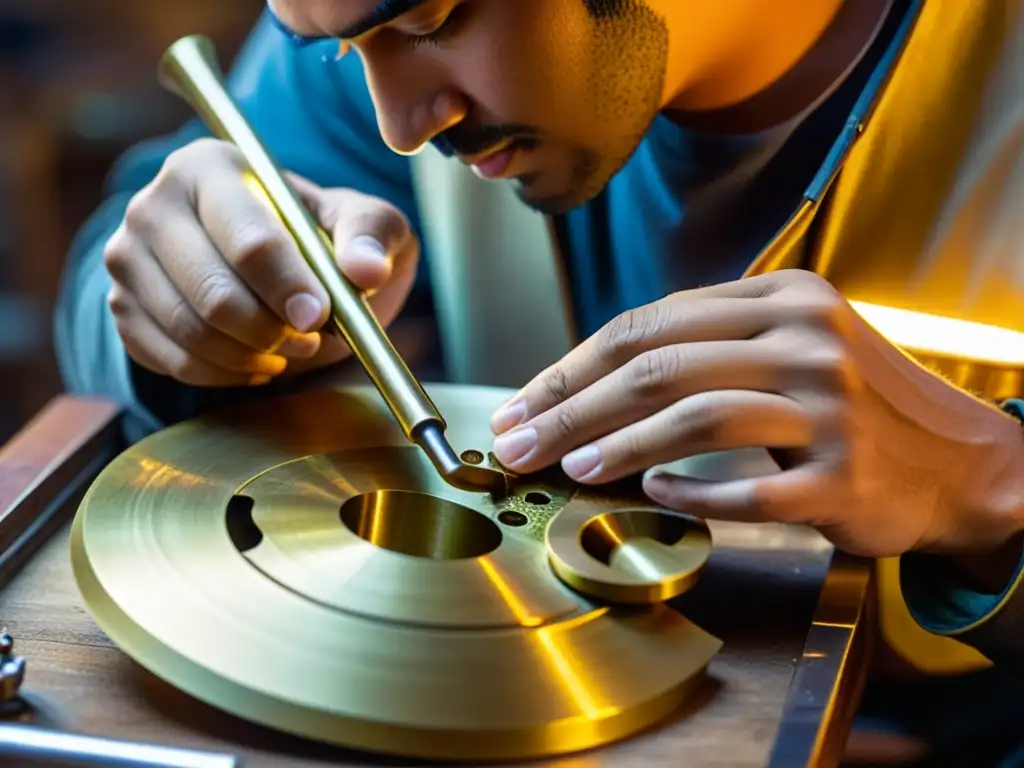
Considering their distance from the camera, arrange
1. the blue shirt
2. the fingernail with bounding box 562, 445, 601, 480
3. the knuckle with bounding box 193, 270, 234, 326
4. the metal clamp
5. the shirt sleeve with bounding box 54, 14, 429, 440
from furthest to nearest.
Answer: the shirt sleeve with bounding box 54, 14, 429, 440 < the blue shirt < the knuckle with bounding box 193, 270, 234, 326 < the fingernail with bounding box 562, 445, 601, 480 < the metal clamp

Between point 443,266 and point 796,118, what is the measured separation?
30 centimetres

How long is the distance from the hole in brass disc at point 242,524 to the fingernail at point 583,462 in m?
0.15

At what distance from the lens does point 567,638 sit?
0.50 m

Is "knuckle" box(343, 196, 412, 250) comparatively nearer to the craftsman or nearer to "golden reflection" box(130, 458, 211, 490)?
the craftsman

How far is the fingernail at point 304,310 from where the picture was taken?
0.64 metres

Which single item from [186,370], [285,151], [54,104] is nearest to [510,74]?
[186,370]

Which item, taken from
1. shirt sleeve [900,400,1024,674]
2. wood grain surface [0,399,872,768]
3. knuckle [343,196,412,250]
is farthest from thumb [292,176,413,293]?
shirt sleeve [900,400,1024,674]

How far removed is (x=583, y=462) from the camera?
0.55 metres

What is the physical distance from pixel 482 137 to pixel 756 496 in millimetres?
256

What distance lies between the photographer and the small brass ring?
52 cm

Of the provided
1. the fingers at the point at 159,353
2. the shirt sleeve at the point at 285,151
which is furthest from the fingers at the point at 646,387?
the shirt sleeve at the point at 285,151

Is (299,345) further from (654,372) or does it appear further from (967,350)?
(967,350)

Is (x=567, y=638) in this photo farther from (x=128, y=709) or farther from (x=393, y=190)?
(x=393, y=190)

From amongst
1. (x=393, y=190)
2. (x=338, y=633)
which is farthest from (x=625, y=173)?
(x=338, y=633)
